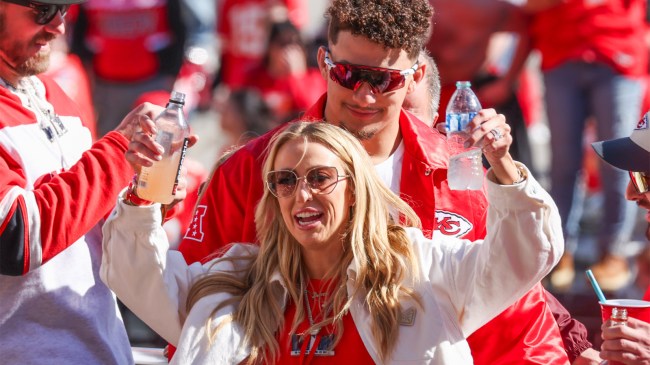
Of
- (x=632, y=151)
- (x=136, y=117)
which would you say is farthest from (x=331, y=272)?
(x=632, y=151)

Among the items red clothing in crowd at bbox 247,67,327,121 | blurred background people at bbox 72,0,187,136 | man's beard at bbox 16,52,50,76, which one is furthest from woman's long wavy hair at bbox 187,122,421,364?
blurred background people at bbox 72,0,187,136

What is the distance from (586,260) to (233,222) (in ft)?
12.6

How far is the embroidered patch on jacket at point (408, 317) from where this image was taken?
3512 millimetres

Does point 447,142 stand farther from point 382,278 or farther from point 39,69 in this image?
point 39,69

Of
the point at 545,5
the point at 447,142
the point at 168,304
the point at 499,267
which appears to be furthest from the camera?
the point at 545,5

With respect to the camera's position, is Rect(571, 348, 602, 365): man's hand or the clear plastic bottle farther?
Rect(571, 348, 602, 365): man's hand

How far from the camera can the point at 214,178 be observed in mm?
4145

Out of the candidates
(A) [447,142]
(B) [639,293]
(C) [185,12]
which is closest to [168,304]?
(A) [447,142]

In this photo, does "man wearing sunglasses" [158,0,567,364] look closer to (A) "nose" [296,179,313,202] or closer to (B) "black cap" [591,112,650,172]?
(A) "nose" [296,179,313,202]

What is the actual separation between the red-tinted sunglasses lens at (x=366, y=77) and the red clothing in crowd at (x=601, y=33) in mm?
3337

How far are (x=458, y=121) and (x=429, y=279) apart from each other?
1.66 feet

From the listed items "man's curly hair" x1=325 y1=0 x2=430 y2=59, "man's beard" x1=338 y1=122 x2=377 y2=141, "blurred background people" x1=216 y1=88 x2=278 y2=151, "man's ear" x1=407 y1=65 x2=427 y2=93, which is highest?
"man's curly hair" x1=325 y1=0 x2=430 y2=59

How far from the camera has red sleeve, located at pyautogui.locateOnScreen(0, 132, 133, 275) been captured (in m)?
3.66

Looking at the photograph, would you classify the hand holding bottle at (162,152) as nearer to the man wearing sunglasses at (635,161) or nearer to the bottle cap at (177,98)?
the bottle cap at (177,98)
